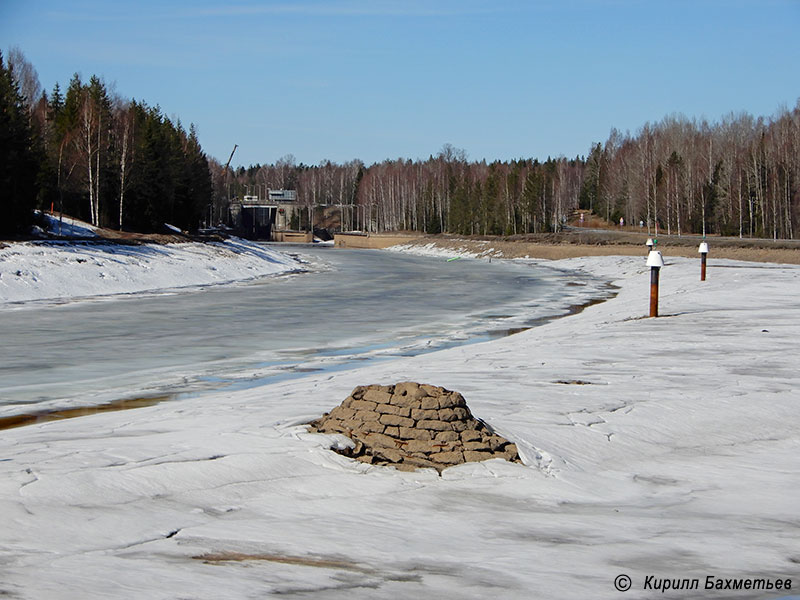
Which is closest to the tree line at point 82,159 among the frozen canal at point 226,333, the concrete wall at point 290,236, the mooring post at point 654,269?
the frozen canal at point 226,333

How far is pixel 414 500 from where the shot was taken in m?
5.84

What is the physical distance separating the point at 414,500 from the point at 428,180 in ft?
469

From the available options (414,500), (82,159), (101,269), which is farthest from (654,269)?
(82,159)

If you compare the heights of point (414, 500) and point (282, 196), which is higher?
point (282, 196)

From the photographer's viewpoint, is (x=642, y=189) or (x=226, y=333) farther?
(x=642, y=189)

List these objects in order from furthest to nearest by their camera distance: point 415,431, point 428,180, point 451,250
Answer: point 428,180 < point 451,250 < point 415,431

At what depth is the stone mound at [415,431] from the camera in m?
6.64

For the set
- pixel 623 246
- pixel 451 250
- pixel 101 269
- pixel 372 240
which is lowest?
pixel 101 269

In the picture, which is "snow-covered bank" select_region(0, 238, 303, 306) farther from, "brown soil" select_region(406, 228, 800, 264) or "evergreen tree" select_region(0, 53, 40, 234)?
"brown soil" select_region(406, 228, 800, 264)

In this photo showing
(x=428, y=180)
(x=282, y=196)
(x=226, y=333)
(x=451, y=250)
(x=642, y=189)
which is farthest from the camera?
(x=282, y=196)

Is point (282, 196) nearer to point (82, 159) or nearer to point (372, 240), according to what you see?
point (372, 240)

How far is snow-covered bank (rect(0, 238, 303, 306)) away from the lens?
27.9 m

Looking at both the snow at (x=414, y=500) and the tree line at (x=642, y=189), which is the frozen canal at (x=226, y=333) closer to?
the snow at (x=414, y=500)

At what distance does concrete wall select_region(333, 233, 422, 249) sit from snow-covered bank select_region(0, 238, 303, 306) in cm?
6870
